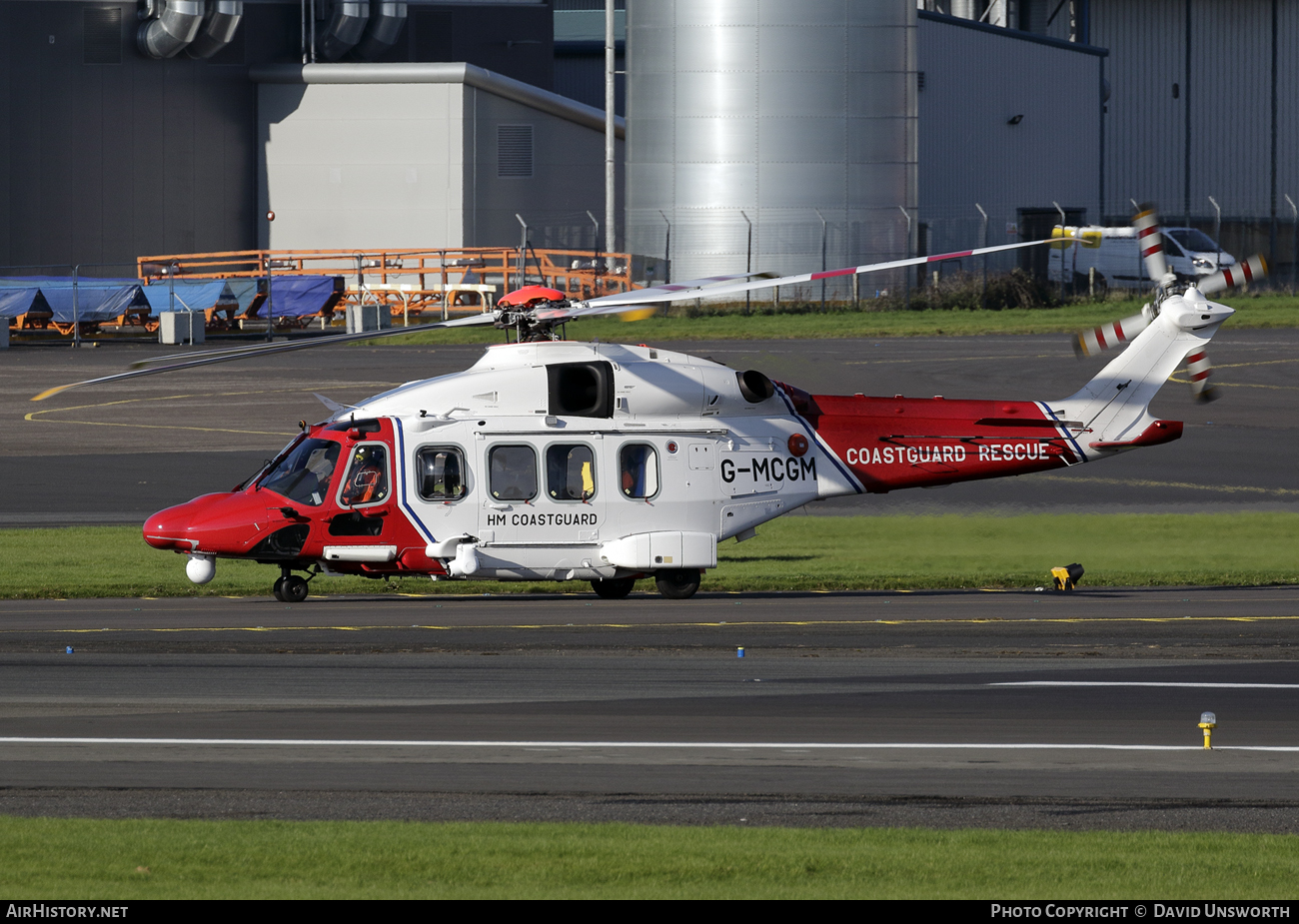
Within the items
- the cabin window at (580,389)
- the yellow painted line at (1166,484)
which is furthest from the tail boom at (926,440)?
the yellow painted line at (1166,484)

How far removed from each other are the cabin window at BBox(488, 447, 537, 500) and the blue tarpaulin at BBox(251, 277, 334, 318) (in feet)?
115

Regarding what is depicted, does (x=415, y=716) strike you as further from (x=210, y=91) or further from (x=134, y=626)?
(x=210, y=91)

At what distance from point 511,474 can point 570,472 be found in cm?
65

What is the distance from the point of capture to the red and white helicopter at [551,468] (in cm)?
1875

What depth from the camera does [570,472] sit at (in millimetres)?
19125

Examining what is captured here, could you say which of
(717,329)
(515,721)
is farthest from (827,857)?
(717,329)

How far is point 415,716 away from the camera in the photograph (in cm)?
1301

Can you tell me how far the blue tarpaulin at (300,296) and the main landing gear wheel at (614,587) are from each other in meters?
34.3

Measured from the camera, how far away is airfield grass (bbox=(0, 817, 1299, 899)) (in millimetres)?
8242

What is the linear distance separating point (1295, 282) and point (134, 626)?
50241 mm

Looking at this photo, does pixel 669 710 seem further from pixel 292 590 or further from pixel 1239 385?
pixel 1239 385

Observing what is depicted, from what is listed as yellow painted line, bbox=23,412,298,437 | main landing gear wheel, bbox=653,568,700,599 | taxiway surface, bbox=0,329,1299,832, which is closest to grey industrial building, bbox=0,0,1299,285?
yellow painted line, bbox=23,412,298,437

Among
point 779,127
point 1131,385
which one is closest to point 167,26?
point 779,127

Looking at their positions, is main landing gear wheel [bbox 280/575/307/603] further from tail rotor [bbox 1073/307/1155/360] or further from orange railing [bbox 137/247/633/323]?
orange railing [bbox 137/247/633/323]
